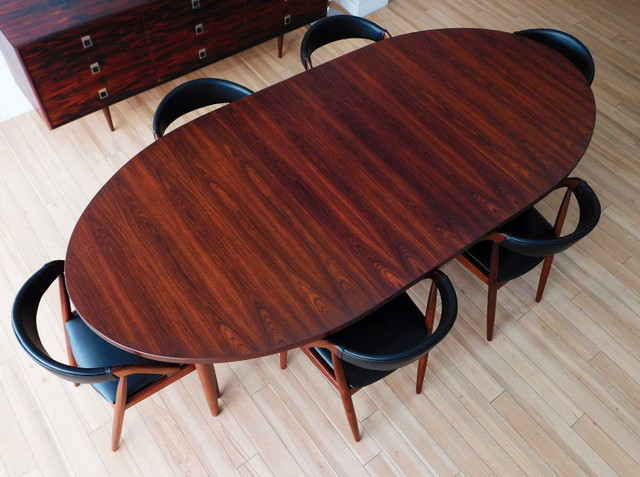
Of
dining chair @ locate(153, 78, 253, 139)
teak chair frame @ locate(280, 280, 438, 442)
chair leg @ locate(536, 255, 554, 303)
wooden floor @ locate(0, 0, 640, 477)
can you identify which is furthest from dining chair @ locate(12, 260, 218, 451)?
chair leg @ locate(536, 255, 554, 303)

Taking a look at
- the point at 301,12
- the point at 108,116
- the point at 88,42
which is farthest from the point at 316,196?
the point at 301,12

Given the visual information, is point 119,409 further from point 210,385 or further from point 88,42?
point 88,42

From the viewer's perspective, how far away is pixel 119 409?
6.02 ft

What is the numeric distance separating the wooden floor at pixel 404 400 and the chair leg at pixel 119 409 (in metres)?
0.10

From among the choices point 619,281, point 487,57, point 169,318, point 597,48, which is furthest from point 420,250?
point 597,48

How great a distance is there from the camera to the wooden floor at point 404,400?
83.0 inches

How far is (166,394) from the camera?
2.24 m

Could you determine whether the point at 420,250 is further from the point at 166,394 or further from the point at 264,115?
the point at 166,394

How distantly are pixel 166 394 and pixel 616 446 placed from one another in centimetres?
177

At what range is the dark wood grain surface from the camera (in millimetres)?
1644

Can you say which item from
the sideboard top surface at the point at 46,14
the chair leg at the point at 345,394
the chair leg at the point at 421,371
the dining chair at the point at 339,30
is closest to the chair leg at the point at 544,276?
the chair leg at the point at 421,371

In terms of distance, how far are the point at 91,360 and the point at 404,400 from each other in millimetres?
1194

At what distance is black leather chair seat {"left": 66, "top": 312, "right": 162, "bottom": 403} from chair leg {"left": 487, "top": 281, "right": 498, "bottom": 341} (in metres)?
1.30

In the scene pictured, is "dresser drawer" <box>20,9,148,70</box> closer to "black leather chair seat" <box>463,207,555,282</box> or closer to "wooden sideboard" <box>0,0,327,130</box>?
"wooden sideboard" <box>0,0,327,130</box>
